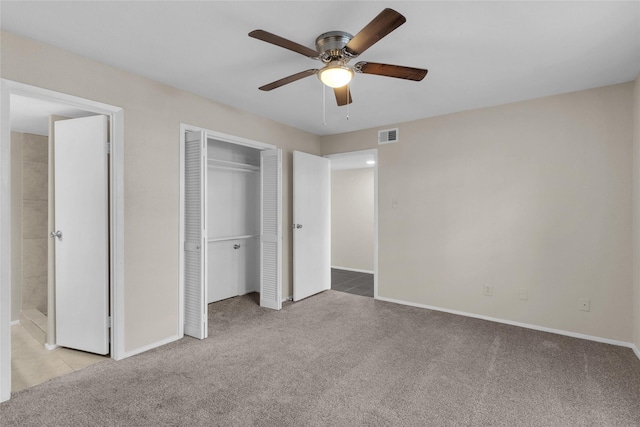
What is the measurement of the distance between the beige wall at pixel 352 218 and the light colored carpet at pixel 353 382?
343cm

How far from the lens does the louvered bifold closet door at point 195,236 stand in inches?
122

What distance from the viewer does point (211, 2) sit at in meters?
1.83

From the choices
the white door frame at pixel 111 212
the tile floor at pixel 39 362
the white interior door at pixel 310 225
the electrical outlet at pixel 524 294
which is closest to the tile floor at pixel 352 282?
the white interior door at pixel 310 225

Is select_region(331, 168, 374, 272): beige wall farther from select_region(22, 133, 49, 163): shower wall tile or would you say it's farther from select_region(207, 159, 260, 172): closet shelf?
select_region(22, 133, 49, 163): shower wall tile

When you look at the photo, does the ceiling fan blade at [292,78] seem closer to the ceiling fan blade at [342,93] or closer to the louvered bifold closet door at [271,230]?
the ceiling fan blade at [342,93]

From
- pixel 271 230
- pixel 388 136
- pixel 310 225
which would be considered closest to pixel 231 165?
pixel 271 230

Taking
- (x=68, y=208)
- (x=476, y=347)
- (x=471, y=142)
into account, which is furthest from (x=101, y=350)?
(x=471, y=142)

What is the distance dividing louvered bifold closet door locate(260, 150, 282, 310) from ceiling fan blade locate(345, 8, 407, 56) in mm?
2320

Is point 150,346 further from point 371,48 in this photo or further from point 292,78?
point 371,48

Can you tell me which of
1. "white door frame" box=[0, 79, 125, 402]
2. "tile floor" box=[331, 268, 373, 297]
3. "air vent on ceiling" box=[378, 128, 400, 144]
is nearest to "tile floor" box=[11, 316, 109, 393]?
"white door frame" box=[0, 79, 125, 402]

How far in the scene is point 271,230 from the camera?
415cm

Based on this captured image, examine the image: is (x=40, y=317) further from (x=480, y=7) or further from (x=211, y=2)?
(x=480, y=7)

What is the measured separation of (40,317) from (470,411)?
14.0 ft

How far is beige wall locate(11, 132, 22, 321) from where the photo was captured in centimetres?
371
